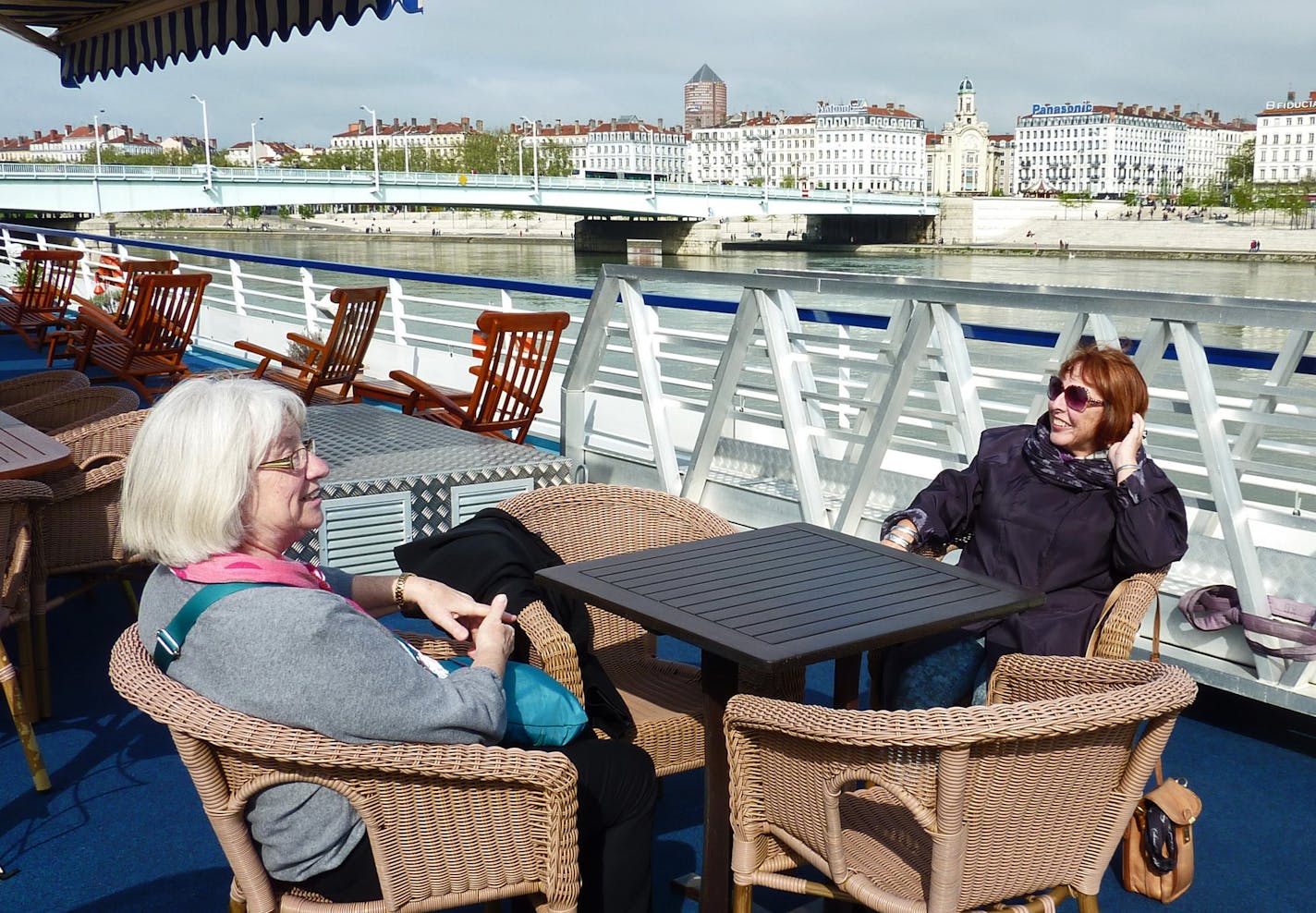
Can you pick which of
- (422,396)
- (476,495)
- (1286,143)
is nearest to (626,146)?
(1286,143)

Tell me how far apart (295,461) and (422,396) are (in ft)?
12.2

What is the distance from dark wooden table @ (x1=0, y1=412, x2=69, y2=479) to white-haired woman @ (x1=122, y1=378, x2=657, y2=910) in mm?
1262

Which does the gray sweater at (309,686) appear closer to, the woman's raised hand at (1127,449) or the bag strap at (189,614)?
the bag strap at (189,614)

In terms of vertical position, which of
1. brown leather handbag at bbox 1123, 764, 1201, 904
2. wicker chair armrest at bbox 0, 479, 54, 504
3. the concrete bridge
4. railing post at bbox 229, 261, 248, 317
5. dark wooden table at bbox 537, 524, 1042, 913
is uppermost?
the concrete bridge

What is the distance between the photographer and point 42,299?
33.0 ft

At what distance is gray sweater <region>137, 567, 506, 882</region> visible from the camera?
1420 mm

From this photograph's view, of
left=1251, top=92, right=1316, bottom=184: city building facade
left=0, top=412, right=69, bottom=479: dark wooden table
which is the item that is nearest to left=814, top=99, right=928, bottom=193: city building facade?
left=1251, top=92, right=1316, bottom=184: city building facade

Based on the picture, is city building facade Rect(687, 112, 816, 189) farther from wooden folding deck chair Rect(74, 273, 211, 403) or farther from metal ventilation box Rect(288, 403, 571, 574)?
metal ventilation box Rect(288, 403, 571, 574)

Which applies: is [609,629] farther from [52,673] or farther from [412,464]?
[52,673]

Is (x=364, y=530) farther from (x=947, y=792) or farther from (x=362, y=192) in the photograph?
(x=362, y=192)

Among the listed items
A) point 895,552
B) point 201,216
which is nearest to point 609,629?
point 895,552

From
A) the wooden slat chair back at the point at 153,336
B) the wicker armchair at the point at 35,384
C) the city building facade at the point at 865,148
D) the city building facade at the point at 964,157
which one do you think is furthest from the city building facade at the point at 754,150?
the wicker armchair at the point at 35,384

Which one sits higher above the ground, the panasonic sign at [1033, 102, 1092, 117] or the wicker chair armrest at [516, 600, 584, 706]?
the panasonic sign at [1033, 102, 1092, 117]

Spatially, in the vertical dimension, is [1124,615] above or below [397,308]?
below
